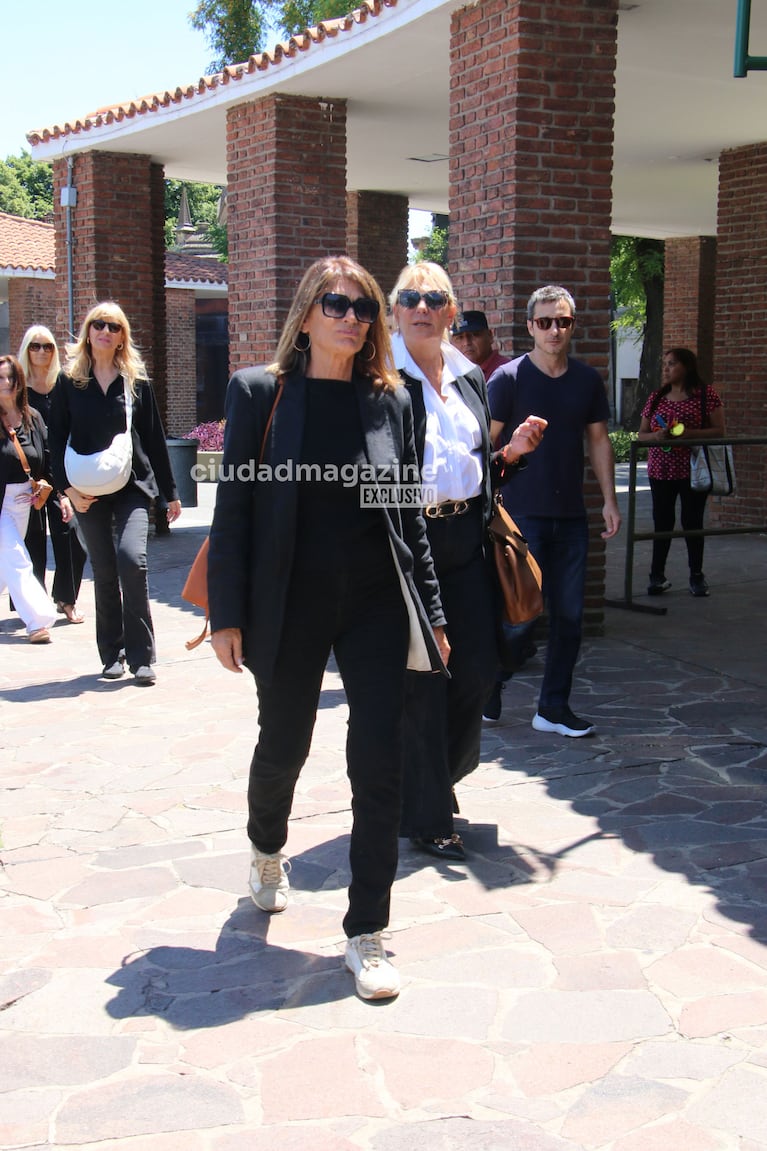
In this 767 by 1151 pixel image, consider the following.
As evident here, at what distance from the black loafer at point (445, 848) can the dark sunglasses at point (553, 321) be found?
242 centimetres

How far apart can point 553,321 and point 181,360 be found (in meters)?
25.8

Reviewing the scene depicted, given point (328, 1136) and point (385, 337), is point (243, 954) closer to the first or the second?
point (328, 1136)

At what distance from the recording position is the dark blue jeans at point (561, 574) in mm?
5734

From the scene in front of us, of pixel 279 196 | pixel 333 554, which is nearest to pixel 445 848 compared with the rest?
pixel 333 554

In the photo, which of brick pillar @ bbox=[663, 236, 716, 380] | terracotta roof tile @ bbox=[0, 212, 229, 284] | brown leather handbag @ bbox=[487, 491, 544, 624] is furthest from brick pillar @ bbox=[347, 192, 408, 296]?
brown leather handbag @ bbox=[487, 491, 544, 624]

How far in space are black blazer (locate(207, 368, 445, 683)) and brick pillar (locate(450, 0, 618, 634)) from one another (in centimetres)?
447

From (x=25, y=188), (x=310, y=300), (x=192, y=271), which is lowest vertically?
(x=310, y=300)

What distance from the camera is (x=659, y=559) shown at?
9719 millimetres

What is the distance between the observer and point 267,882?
3.90 m

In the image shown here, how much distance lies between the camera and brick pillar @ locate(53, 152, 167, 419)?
13344 millimetres

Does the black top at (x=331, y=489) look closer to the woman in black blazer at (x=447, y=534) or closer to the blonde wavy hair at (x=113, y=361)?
the woman in black blazer at (x=447, y=534)

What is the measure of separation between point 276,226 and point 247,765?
6551 mm

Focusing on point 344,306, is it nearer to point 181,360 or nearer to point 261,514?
point 261,514

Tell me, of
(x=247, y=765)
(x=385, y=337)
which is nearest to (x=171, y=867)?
(x=247, y=765)
